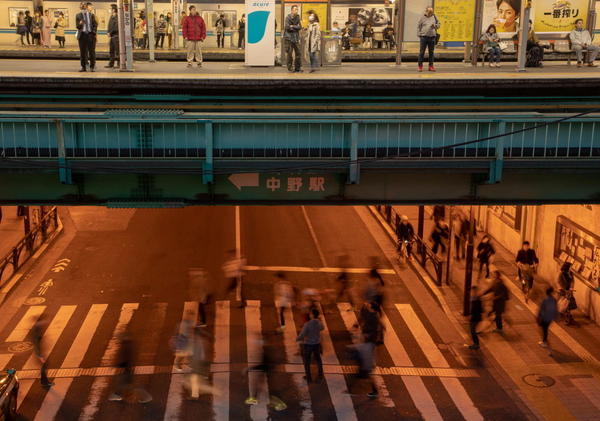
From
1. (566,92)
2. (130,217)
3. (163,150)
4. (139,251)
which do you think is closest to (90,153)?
(163,150)

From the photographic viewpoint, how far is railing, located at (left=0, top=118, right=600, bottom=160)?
13.6m

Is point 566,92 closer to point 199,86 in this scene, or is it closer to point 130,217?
point 199,86

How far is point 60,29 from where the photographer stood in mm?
27859

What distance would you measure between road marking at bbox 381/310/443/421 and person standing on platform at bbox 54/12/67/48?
16.3 m

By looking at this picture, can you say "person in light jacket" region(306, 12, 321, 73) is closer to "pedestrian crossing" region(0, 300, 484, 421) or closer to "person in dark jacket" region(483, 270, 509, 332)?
"pedestrian crossing" region(0, 300, 484, 421)

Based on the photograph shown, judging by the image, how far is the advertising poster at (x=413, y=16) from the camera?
69.4 ft

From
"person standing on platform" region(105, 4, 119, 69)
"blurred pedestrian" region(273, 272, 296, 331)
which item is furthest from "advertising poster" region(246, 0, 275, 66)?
"blurred pedestrian" region(273, 272, 296, 331)

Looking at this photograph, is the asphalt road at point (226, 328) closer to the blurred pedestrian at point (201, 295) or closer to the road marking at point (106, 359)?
the road marking at point (106, 359)

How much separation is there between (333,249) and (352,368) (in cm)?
997

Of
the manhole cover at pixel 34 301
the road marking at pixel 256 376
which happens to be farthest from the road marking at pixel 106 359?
the road marking at pixel 256 376

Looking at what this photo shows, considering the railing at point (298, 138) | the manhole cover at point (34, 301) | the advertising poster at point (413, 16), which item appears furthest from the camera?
the advertising poster at point (413, 16)

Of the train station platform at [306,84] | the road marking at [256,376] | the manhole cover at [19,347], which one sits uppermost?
the train station platform at [306,84]

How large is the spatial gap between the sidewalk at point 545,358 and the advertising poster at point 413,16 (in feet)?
23.7

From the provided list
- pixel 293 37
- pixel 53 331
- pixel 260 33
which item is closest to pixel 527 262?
pixel 293 37
